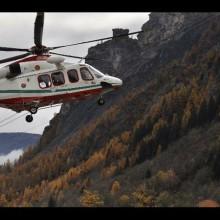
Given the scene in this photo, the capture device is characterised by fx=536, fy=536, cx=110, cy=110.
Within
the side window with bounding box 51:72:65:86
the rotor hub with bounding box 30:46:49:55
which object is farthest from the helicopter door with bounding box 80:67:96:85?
the rotor hub with bounding box 30:46:49:55

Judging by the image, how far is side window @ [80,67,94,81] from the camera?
112ft

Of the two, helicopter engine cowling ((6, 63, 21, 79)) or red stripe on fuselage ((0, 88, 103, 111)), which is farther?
red stripe on fuselage ((0, 88, 103, 111))

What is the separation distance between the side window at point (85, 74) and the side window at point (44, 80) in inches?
100

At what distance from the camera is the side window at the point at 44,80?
32469 mm

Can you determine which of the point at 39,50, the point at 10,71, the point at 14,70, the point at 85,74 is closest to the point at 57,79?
the point at 85,74

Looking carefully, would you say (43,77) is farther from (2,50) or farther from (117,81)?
(2,50)

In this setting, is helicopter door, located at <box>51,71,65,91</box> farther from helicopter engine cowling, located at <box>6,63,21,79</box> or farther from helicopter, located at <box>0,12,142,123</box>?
helicopter engine cowling, located at <box>6,63,21,79</box>

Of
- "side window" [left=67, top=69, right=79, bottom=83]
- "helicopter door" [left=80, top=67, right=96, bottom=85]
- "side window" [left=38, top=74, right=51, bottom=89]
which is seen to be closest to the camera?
"side window" [left=38, top=74, right=51, bottom=89]

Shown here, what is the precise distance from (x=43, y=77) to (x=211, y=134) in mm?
171984

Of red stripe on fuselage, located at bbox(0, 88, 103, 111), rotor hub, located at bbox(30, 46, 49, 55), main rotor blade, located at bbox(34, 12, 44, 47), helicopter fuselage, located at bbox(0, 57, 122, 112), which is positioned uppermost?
main rotor blade, located at bbox(34, 12, 44, 47)

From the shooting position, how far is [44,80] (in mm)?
32750

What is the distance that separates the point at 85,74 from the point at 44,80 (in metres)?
2.93

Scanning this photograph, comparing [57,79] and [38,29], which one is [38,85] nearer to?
[57,79]

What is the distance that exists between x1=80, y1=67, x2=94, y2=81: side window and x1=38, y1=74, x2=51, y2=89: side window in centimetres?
255
